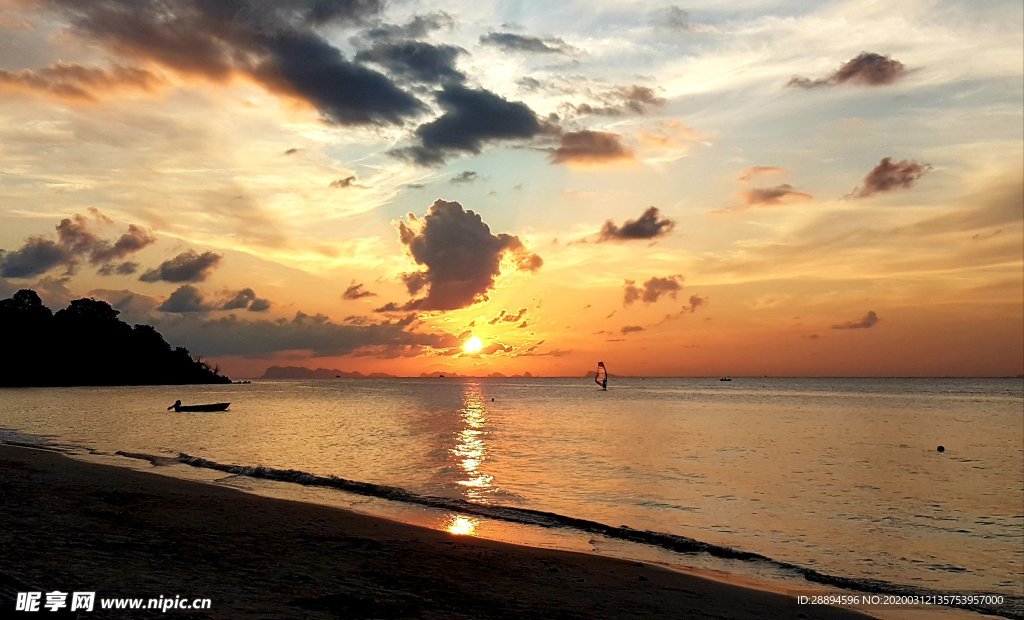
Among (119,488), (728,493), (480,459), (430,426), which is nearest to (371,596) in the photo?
(119,488)

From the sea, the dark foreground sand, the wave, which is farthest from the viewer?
the sea

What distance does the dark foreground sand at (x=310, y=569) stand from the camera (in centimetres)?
1186

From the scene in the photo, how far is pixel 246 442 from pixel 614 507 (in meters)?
40.7

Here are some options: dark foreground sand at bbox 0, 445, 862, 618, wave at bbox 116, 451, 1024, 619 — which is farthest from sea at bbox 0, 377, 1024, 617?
dark foreground sand at bbox 0, 445, 862, 618

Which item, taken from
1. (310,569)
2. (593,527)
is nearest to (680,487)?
(593,527)

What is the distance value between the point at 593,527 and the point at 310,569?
514 inches

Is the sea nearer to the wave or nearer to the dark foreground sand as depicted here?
the wave

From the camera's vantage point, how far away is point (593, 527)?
81.4 ft

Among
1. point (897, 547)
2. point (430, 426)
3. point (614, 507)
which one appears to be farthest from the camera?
point (430, 426)

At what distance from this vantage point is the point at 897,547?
24.3 meters

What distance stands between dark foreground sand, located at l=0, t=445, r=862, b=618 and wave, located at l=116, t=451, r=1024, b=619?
441cm

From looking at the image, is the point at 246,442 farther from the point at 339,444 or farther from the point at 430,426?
the point at 430,426

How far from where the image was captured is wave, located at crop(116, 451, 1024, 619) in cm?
1831

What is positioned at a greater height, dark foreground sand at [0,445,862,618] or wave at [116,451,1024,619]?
dark foreground sand at [0,445,862,618]
